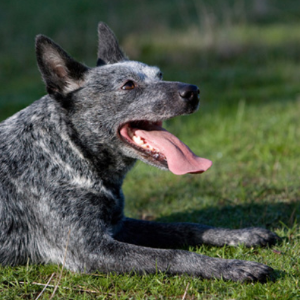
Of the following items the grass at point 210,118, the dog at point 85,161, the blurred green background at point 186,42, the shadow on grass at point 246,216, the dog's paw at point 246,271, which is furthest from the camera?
the blurred green background at point 186,42

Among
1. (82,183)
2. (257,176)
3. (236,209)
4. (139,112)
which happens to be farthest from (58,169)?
(257,176)

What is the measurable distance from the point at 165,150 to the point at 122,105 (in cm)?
55

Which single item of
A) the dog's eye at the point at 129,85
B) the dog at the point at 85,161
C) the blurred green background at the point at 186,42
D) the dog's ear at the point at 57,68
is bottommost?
the blurred green background at the point at 186,42

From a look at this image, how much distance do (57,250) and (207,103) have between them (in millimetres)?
5644

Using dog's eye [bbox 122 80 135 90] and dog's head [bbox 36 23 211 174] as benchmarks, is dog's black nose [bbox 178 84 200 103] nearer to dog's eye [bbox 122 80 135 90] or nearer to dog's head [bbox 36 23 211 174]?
dog's head [bbox 36 23 211 174]

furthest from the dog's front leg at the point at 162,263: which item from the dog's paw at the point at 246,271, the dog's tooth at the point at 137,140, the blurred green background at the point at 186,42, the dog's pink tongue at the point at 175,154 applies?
the blurred green background at the point at 186,42

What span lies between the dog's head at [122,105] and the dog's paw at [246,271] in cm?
78

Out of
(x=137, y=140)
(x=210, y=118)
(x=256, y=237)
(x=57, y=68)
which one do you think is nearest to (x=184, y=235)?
→ (x=256, y=237)

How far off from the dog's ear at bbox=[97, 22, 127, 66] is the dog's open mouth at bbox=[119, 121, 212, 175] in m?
0.94

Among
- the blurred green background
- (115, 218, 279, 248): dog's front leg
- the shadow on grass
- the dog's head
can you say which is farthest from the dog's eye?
the blurred green background

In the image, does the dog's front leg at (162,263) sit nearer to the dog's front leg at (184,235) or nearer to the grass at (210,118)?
the grass at (210,118)

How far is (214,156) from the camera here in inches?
252

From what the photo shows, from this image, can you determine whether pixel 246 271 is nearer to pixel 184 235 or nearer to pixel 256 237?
pixel 256 237

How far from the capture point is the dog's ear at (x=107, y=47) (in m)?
4.53
